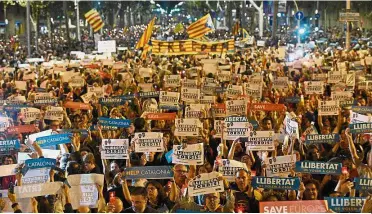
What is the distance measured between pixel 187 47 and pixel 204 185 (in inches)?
814

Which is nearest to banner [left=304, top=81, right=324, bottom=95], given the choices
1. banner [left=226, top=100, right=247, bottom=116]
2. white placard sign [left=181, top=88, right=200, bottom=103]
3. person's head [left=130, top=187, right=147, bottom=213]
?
white placard sign [left=181, top=88, right=200, bottom=103]

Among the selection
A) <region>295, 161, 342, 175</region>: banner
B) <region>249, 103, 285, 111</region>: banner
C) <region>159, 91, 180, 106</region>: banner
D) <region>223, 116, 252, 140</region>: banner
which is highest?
<region>159, 91, 180, 106</region>: banner

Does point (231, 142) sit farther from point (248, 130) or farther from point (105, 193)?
point (105, 193)

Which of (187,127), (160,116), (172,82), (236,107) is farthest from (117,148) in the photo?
(172,82)

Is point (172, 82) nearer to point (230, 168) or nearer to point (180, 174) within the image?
point (180, 174)

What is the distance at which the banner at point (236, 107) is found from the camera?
44.9 ft

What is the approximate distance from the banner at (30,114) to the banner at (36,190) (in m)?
5.70

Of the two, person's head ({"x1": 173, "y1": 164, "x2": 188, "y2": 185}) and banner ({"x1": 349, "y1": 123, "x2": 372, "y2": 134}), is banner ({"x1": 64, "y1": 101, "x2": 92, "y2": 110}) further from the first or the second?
banner ({"x1": 349, "y1": 123, "x2": 372, "y2": 134})

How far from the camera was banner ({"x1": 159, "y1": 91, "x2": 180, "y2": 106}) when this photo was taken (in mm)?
15430

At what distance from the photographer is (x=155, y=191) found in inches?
358

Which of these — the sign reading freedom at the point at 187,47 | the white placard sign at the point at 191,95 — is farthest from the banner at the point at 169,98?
the sign reading freedom at the point at 187,47

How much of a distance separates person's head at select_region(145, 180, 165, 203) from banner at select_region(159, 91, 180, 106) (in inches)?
238

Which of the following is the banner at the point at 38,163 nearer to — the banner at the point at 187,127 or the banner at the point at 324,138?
the banner at the point at 187,127

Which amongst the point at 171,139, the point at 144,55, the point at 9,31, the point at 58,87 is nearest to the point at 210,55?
the point at 144,55
